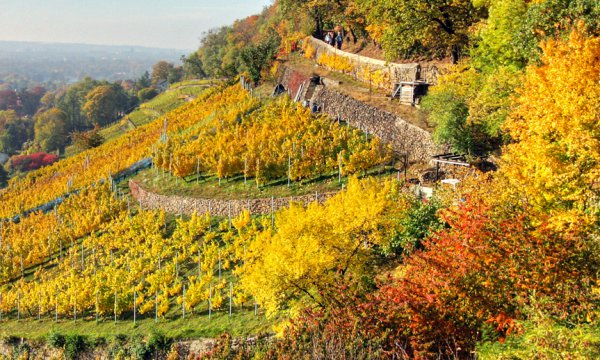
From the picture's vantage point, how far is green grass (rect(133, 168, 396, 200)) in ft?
97.0

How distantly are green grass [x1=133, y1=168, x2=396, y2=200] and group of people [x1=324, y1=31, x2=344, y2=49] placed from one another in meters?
24.1

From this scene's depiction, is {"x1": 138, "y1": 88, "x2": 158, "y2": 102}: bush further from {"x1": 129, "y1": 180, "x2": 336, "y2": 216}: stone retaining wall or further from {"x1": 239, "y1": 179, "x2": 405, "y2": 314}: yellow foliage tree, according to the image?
{"x1": 239, "y1": 179, "x2": 405, "y2": 314}: yellow foliage tree

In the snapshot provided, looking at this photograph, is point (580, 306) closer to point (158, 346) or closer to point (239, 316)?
point (239, 316)

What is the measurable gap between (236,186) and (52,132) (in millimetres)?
80717

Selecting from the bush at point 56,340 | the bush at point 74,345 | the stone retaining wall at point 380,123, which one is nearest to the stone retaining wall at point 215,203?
the stone retaining wall at point 380,123

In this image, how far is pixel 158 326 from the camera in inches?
896

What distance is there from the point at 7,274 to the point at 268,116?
20.8 meters

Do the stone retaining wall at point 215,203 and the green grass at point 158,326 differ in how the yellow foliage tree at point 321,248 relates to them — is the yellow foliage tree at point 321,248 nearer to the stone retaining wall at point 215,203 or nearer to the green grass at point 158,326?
the green grass at point 158,326

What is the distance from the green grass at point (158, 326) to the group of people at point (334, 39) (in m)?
36.3

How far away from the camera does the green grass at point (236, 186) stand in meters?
29.6

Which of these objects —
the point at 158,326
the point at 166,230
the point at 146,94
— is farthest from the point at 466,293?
the point at 146,94

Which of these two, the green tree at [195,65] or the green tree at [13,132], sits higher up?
the green tree at [195,65]

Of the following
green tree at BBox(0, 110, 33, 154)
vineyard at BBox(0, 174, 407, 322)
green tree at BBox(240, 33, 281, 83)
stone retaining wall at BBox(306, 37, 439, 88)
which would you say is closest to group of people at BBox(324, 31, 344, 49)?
green tree at BBox(240, 33, 281, 83)

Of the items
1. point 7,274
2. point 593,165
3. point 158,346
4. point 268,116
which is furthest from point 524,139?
point 7,274
